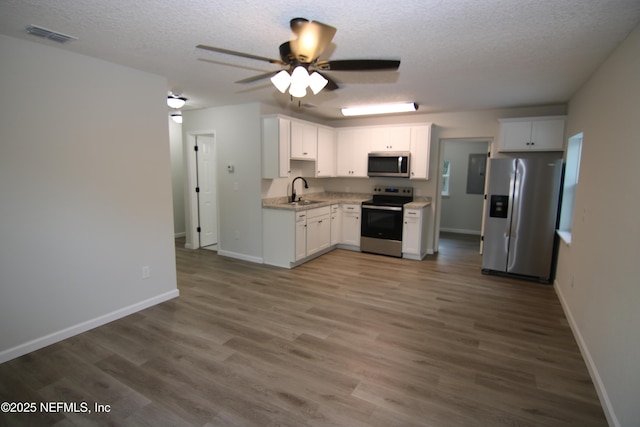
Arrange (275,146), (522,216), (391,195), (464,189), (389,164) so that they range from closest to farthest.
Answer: (522,216) < (275,146) < (389,164) < (391,195) < (464,189)

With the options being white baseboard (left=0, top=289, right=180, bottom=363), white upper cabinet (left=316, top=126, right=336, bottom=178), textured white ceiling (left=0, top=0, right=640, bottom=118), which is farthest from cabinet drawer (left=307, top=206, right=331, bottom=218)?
white baseboard (left=0, top=289, right=180, bottom=363)

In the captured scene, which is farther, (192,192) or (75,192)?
(192,192)

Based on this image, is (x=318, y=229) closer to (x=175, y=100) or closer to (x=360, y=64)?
(x=175, y=100)

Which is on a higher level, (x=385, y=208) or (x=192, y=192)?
(x=192, y=192)

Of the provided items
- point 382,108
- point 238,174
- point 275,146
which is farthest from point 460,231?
point 238,174

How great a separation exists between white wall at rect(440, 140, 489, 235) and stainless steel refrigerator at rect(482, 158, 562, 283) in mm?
3200

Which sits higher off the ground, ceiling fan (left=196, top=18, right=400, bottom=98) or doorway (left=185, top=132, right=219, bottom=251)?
ceiling fan (left=196, top=18, right=400, bottom=98)

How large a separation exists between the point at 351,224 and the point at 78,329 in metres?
4.22

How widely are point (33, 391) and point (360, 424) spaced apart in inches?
87.2

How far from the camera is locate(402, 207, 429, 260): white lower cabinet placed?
17.8 ft

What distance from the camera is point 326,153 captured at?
606 centimetres

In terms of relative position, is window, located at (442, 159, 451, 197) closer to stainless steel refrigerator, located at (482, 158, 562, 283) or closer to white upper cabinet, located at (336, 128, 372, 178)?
white upper cabinet, located at (336, 128, 372, 178)

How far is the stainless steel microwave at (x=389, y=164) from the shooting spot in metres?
5.61

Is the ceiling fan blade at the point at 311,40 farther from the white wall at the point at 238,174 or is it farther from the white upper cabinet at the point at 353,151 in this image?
the white upper cabinet at the point at 353,151
